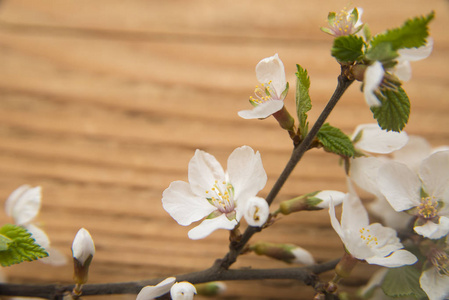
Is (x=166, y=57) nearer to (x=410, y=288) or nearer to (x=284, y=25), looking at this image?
(x=284, y=25)

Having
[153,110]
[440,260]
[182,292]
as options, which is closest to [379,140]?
[440,260]

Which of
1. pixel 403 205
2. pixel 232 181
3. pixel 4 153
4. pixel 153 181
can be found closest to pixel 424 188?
pixel 403 205

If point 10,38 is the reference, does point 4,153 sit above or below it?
below

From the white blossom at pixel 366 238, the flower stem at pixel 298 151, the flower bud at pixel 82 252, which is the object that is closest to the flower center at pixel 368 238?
the white blossom at pixel 366 238

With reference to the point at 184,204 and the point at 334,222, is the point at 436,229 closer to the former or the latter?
the point at 334,222

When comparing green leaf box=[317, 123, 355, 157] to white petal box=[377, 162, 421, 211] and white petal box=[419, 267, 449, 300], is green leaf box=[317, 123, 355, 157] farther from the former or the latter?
white petal box=[419, 267, 449, 300]

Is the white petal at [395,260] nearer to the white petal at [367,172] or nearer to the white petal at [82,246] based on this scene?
the white petal at [367,172]

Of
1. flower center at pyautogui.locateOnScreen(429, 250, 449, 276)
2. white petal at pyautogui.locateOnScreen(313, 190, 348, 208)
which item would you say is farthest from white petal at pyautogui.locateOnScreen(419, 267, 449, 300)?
white petal at pyautogui.locateOnScreen(313, 190, 348, 208)
